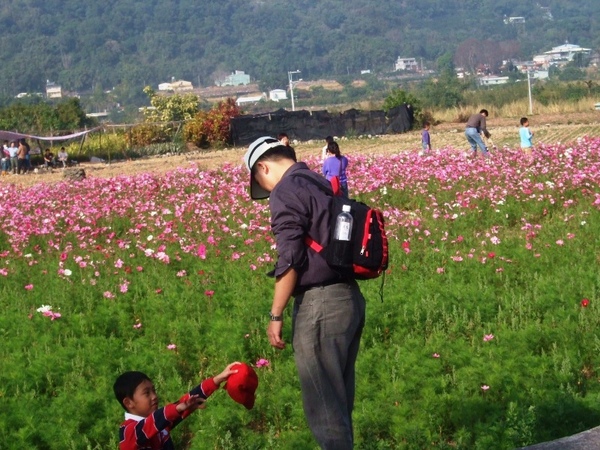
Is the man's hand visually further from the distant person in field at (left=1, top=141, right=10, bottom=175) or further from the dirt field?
the distant person in field at (left=1, top=141, right=10, bottom=175)

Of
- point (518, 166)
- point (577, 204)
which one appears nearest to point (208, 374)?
point (577, 204)

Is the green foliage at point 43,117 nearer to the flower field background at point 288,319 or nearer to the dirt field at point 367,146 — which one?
the dirt field at point 367,146

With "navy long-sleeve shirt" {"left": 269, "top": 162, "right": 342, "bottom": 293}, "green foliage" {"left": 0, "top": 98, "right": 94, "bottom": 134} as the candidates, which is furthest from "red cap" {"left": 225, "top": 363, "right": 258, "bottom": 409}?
"green foliage" {"left": 0, "top": 98, "right": 94, "bottom": 134}

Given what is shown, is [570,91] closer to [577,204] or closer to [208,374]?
[577,204]

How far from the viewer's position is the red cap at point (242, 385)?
4.80m

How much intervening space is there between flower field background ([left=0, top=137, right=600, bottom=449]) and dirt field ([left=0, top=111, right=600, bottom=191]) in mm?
14921

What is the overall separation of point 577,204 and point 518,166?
2825mm

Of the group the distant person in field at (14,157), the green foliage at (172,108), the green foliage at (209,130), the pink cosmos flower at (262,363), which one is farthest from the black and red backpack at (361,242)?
the green foliage at (172,108)

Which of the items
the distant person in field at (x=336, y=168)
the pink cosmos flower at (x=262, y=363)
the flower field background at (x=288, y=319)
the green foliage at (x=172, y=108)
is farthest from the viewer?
the green foliage at (x=172, y=108)

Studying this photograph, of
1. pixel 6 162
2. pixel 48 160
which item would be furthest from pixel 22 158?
pixel 48 160

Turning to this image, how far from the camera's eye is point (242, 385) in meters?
4.81

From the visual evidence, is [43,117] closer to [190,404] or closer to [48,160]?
[48,160]

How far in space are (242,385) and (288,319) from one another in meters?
3.69

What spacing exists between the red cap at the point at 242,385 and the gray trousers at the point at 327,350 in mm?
348
